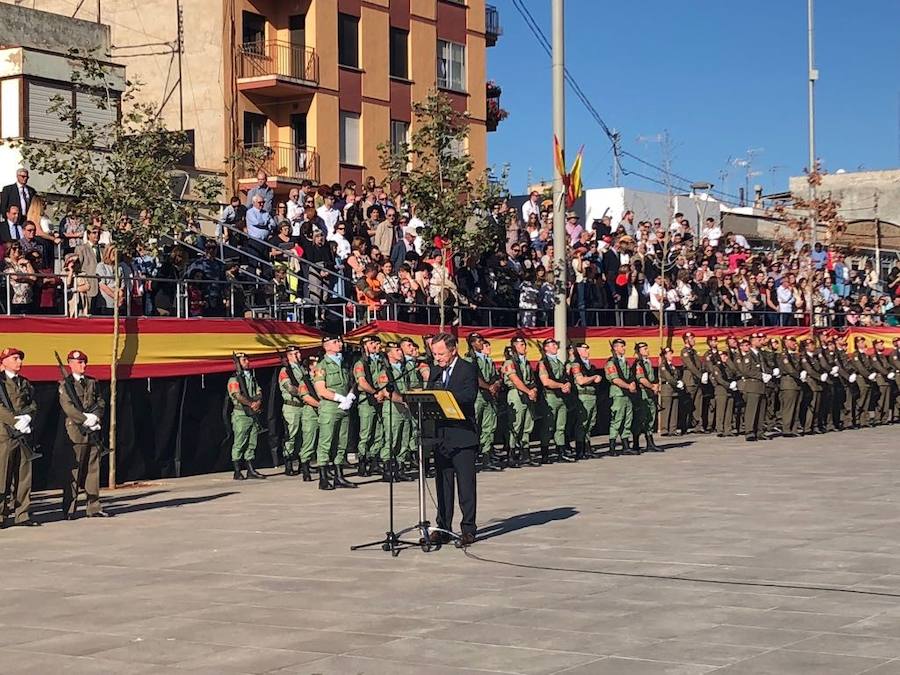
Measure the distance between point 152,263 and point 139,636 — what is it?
14.1 metres

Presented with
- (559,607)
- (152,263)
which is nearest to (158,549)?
(559,607)

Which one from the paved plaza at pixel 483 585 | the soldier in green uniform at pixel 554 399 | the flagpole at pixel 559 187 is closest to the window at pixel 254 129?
the flagpole at pixel 559 187

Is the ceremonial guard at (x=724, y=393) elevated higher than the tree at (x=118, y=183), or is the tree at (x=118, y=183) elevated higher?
the tree at (x=118, y=183)

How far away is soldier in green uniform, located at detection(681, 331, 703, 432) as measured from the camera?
31.5m

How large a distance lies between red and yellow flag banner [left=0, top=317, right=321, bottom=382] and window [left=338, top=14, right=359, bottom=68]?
20869 mm

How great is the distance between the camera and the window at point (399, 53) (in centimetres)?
4556

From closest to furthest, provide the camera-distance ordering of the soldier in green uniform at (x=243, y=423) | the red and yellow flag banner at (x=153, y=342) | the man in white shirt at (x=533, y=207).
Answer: the red and yellow flag banner at (x=153, y=342) < the soldier in green uniform at (x=243, y=423) < the man in white shirt at (x=533, y=207)

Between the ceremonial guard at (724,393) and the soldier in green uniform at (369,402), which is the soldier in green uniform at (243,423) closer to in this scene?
the soldier in green uniform at (369,402)

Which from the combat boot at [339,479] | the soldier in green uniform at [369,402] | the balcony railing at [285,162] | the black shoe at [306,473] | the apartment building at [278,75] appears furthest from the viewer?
the apartment building at [278,75]

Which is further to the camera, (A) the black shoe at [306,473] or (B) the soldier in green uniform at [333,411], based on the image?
(A) the black shoe at [306,473]

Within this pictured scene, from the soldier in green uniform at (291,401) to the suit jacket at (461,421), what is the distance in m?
7.91

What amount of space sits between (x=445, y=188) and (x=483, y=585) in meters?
15.2

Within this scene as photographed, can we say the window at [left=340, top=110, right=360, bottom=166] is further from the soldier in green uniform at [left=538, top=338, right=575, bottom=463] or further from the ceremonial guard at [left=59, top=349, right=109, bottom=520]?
the ceremonial guard at [left=59, top=349, right=109, bottom=520]

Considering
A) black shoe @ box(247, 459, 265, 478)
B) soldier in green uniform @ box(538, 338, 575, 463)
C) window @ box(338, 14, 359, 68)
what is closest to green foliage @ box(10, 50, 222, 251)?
black shoe @ box(247, 459, 265, 478)
